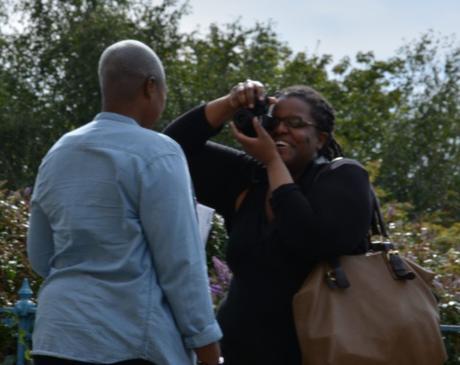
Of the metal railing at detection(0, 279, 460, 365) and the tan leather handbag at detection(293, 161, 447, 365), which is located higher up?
the tan leather handbag at detection(293, 161, 447, 365)

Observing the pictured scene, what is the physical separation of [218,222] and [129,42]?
11.0ft

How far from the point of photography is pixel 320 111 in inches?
131

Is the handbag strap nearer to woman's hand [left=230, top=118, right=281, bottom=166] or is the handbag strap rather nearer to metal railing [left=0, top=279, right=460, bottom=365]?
woman's hand [left=230, top=118, right=281, bottom=166]

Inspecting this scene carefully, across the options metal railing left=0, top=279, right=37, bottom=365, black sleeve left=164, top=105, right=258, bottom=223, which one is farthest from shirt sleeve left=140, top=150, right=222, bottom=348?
metal railing left=0, top=279, right=37, bottom=365

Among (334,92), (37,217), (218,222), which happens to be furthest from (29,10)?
(37,217)

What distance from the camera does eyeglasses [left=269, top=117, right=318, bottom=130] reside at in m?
3.29

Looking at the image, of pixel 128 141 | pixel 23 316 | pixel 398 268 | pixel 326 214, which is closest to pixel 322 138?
pixel 326 214

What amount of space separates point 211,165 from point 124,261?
783 millimetres

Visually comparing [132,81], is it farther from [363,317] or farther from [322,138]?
[363,317]

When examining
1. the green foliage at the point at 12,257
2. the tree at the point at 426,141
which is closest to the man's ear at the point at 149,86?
the green foliage at the point at 12,257

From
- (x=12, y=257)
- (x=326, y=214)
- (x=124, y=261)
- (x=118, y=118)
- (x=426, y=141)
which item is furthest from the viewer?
(x=426, y=141)

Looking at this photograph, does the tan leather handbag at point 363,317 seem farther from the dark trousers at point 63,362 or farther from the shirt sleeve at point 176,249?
the dark trousers at point 63,362

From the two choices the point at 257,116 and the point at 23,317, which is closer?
the point at 257,116

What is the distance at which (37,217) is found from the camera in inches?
121
